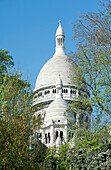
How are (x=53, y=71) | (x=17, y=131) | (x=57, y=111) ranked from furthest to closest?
(x=53, y=71)
(x=57, y=111)
(x=17, y=131)

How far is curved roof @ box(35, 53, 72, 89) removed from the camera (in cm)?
10475

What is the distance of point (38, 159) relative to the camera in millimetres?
20094

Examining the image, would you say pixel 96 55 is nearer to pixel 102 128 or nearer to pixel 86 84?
pixel 86 84

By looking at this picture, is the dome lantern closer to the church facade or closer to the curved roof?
the church facade

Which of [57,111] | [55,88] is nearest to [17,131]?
[57,111]

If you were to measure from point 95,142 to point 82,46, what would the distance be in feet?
19.2

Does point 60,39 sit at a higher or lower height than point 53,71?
higher

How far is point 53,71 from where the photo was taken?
107062mm

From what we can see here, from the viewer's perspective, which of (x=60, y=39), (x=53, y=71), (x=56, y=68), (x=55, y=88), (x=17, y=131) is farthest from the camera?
(x=60, y=39)

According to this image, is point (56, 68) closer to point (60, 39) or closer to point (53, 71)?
point (53, 71)

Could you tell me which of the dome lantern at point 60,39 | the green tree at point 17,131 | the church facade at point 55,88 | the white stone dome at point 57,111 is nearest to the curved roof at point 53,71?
the church facade at point 55,88

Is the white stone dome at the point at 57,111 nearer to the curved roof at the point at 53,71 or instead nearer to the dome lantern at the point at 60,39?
the curved roof at the point at 53,71

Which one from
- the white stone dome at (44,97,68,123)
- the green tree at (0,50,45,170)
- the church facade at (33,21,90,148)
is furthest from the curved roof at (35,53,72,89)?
the green tree at (0,50,45,170)

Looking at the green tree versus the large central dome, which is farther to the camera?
the large central dome
